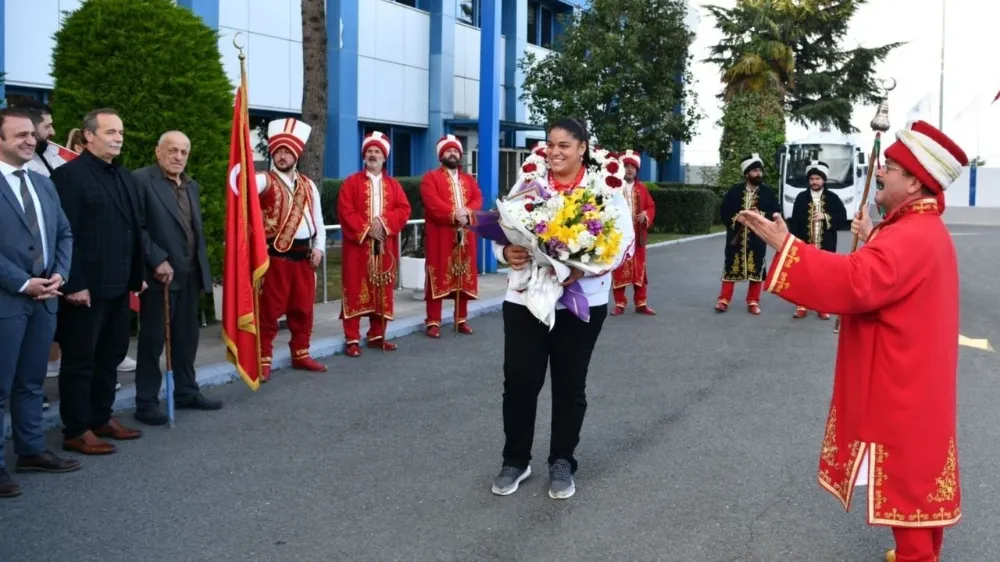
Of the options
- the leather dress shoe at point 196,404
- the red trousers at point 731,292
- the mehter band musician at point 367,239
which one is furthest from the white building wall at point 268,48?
the leather dress shoe at point 196,404

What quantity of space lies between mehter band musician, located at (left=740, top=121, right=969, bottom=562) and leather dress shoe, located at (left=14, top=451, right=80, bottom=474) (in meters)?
3.94

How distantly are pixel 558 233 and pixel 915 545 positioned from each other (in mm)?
2100

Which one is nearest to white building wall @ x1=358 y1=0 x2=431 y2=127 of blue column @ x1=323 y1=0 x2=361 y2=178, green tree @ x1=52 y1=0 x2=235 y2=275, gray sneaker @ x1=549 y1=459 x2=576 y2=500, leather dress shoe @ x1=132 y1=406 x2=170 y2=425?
blue column @ x1=323 y1=0 x2=361 y2=178

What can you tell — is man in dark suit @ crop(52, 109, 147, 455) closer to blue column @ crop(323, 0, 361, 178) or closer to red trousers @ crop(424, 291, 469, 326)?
red trousers @ crop(424, 291, 469, 326)

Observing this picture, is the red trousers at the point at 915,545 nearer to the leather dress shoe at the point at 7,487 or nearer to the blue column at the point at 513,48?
the leather dress shoe at the point at 7,487

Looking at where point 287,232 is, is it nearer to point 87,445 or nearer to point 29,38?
point 87,445

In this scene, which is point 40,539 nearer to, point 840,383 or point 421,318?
point 840,383

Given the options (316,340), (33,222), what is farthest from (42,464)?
(316,340)

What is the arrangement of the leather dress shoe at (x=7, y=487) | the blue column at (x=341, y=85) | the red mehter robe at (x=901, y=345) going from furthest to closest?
the blue column at (x=341, y=85) → the leather dress shoe at (x=7, y=487) → the red mehter robe at (x=901, y=345)

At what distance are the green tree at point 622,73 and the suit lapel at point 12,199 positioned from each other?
18362mm

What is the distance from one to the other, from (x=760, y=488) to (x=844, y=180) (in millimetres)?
28805

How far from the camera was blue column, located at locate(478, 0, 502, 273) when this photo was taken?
14.4m

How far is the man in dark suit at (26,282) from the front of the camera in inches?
203

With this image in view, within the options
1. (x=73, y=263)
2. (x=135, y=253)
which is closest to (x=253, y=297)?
(x=135, y=253)
